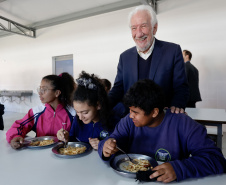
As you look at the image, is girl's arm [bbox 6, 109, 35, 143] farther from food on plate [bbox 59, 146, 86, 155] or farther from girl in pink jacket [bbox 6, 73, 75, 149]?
food on plate [bbox 59, 146, 86, 155]

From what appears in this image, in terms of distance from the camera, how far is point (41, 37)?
6.57 metres

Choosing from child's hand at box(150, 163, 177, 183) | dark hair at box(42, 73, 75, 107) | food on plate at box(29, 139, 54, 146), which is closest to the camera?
child's hand at box(150, 163, 177, 183)

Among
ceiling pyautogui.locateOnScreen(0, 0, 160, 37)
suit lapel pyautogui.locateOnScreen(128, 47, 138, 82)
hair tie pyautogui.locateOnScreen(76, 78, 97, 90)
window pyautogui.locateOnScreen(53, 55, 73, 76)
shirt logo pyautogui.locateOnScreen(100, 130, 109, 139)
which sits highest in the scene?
ceiling pyautogui.locateOnScreen(0, 0, 160, 37)

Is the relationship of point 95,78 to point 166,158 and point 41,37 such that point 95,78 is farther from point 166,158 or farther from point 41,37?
point 41,37

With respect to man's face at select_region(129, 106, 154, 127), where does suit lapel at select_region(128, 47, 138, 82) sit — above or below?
above

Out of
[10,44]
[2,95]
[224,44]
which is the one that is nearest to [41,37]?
[10,44]

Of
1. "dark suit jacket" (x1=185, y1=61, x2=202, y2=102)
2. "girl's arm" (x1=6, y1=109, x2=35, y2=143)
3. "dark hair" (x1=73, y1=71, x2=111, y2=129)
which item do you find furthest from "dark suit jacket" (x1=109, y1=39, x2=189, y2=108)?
"dark suit jacket" (x1=185, y1=61, x2=202, y2=102)

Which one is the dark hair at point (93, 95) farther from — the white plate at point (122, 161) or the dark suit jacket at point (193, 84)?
the dark suit jacket at point (193, 84)

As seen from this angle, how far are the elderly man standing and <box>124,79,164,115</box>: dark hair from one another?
A: 26cm

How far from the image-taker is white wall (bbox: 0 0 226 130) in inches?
154

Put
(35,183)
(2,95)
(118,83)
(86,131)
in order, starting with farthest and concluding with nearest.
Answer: (2,95)
(118,83)
(86,131)
(35,183)

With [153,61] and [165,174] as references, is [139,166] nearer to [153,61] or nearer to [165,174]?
[165,174]

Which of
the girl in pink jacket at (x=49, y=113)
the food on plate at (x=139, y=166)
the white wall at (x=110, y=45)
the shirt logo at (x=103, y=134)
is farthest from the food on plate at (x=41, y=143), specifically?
the white wall at (x=110, y=45)

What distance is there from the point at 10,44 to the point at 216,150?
27.4 ft
